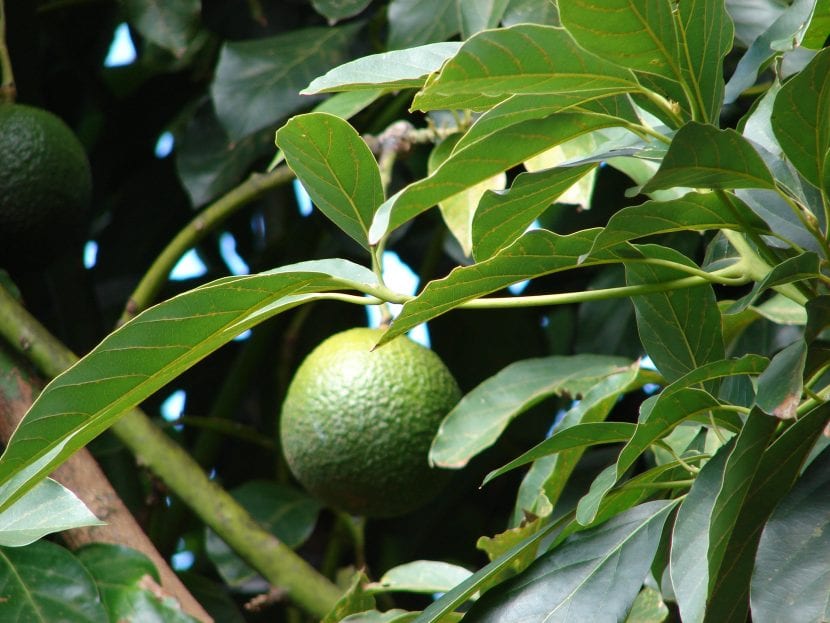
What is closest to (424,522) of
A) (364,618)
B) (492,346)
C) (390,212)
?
(492,346)

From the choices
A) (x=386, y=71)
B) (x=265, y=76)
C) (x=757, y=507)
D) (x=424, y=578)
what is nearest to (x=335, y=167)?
(x=386, y=71)

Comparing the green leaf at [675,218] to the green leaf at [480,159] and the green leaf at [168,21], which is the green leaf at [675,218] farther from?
the green leaf at [168,21]

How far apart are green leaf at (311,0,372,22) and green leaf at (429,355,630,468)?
430 mm

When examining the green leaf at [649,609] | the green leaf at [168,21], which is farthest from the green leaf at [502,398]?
the green leaf at [168,21]

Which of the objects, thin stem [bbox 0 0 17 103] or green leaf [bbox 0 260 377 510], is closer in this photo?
green leaf [bbox 0 260 377 510]

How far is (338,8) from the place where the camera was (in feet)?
3.78

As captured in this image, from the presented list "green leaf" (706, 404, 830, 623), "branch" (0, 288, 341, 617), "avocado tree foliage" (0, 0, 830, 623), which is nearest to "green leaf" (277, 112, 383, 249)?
"avocado tree foliage" (0, 0, 830, 623)

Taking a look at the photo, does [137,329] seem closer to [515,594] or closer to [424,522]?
[515,594]

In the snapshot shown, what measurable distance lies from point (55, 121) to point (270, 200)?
432 millimetres

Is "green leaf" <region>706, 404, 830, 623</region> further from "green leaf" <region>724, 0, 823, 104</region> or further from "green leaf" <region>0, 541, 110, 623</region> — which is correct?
"green leaf" <region>0, 541, 110, 623</region>

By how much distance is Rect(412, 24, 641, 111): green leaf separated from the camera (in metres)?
0.46

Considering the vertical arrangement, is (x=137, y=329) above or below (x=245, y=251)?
above

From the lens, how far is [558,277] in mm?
1312

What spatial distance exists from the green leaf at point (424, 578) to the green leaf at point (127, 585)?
15 centimetres
